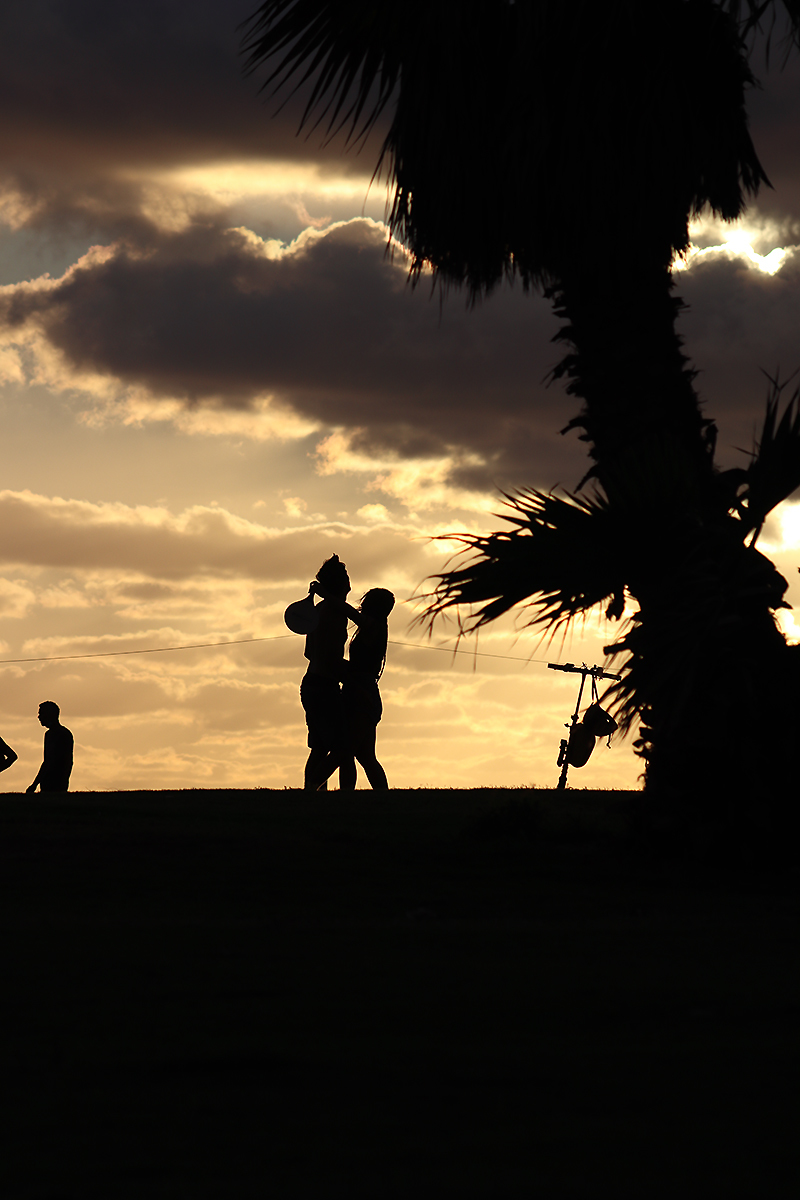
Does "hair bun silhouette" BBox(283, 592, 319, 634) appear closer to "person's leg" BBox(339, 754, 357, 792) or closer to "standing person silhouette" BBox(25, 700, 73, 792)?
"person's leg" BBox(339, 754, 357, 792)

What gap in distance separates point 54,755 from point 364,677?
10.2 ft

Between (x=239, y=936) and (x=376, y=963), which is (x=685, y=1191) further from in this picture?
(x=239, y=936)

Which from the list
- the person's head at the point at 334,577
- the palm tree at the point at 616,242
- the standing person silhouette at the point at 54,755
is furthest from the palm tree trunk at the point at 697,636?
the standing person silhouette at the point at 54,755

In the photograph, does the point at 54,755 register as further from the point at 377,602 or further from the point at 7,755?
the point at 377,602

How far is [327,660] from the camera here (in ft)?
38.3

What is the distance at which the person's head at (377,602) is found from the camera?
11828mm

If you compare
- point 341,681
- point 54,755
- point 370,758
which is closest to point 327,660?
point 341,681

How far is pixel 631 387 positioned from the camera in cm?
836

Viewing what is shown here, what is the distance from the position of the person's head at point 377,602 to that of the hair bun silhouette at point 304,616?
52cm

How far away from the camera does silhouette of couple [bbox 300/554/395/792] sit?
458 inches

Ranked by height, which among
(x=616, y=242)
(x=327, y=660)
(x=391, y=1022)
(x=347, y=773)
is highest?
(x=616, y=242)

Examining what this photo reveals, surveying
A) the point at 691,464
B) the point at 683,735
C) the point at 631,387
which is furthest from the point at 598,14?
the point at 683,735

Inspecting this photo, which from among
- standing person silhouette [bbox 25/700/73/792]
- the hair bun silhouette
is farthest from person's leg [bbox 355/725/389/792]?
standing person silhouette [bbox 25/700/73/792]

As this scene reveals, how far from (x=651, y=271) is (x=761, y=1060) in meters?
6.15
